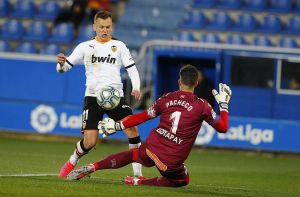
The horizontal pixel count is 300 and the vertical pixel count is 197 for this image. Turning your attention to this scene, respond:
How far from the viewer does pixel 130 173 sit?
45.2ft

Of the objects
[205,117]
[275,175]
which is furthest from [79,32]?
[205,117]

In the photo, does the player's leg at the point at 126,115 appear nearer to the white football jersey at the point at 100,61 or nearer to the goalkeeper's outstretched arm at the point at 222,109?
the white football jersey at the point at 100,61

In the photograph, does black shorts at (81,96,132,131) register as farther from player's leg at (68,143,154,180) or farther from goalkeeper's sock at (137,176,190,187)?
goalkeeper's sock at (137,176,190,187)

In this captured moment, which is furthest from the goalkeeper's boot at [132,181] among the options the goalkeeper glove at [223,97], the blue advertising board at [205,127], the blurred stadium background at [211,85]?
the blue advertising board at [205,127]

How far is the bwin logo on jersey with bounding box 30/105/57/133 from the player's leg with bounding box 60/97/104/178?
864 centimetres

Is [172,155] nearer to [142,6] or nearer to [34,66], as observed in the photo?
[34,66]

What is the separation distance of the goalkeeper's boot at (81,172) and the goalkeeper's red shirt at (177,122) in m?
0.83

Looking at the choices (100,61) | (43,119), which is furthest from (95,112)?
(43,119)

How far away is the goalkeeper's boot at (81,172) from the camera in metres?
10.7

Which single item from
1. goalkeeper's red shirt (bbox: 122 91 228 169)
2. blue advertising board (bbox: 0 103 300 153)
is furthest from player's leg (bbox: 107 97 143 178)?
blue advertising board (bbox: 0 103 300 153)

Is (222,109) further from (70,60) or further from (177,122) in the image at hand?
(70,60)

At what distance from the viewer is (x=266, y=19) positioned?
80.5 feet

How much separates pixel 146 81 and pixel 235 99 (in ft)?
6.83

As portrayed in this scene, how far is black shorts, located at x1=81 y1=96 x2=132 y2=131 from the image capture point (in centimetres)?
1168
